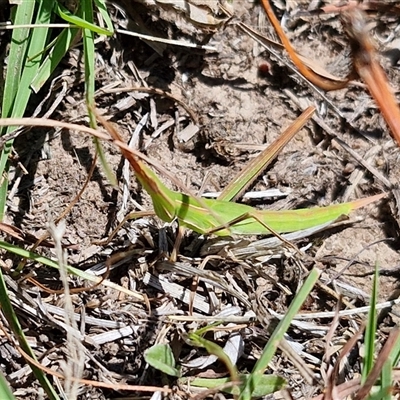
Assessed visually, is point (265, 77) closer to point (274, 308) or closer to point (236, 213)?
point (236, 213)

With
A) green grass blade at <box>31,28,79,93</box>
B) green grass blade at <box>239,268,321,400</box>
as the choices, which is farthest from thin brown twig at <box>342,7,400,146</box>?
green grass blade at <box>31,28,79,93</box>

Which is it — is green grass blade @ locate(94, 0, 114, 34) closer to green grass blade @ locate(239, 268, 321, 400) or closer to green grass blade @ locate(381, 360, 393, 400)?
green grass blade @ locate(239, 268, 321, 400)

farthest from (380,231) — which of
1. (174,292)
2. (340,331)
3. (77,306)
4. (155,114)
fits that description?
(77,306)

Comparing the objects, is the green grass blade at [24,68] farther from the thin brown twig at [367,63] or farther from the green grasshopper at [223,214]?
the thin brown twig at [367,63]

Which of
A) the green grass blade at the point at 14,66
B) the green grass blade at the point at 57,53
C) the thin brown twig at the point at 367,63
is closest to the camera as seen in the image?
the thin brown twig at the point at 367,63

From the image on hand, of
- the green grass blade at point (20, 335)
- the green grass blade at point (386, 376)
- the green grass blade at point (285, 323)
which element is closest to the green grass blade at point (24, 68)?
the green grass blade at point (20, 335)

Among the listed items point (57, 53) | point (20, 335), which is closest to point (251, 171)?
point (57, 53)
